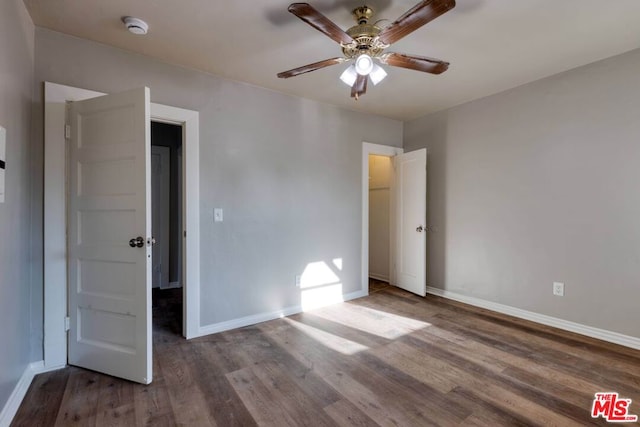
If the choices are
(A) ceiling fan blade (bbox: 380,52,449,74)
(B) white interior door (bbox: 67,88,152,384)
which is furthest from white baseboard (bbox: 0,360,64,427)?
(A) ceiling fan blade (bbox: 380,52,449,74)

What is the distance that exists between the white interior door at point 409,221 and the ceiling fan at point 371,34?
198 cm

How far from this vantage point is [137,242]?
199 centimetres

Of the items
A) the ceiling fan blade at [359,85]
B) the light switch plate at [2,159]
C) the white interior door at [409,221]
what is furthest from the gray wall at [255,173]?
the ceiling fan blade at [359,85]

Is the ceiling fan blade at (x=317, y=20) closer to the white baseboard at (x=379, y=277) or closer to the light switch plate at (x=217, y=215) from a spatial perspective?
the light switch plate at (x=217, y=215)

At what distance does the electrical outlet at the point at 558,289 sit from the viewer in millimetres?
2938

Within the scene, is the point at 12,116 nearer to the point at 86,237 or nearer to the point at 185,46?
the point at 86,237

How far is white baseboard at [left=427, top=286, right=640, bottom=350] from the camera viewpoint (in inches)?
101

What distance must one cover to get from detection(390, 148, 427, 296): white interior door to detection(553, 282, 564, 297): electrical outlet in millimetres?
1344

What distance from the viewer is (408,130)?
439 cm

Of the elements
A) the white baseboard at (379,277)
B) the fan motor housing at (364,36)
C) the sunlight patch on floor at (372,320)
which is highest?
the fan motor housing at (364,36)

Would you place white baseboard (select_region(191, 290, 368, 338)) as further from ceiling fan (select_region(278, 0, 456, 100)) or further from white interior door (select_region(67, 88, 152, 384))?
ceiling fan (select_region(278, 0, 456, 100))

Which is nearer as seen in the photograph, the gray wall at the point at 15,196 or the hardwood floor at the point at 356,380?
the gray wall at the point at 15,196

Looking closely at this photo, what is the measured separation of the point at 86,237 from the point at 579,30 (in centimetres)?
385

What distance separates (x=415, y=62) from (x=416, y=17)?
46 centimetres
